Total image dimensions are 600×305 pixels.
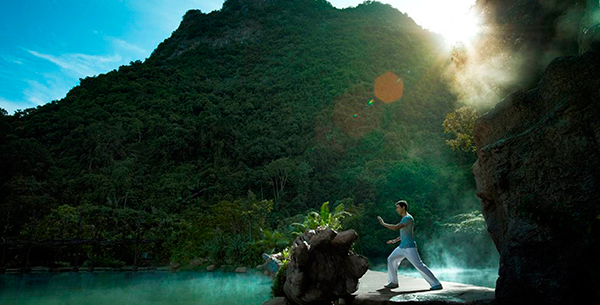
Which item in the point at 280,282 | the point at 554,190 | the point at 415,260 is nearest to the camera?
the point at 554,190

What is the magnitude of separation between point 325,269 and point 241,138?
51090 millimetres

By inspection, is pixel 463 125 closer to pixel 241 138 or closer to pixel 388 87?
pixel 241 138

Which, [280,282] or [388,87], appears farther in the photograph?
[388,87]

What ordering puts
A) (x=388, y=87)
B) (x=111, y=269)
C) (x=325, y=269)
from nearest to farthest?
(x=325, y=269) → (x=111, y=269) → (x=388, y=87)

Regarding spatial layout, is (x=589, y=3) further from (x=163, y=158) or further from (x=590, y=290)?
(x=163, y=158)

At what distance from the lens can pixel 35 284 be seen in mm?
16500

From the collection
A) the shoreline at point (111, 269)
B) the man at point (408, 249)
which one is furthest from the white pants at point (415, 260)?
the shoreline at point (111, 269)

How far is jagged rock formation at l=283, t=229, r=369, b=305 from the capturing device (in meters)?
5.83

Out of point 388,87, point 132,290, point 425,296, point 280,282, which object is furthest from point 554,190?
point 388,87

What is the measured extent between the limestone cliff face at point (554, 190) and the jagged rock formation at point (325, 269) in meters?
2.25

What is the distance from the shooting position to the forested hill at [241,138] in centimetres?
2969

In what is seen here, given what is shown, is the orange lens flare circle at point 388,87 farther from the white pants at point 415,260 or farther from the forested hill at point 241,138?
the white pants at point 415,260

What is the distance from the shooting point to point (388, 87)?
68.3m

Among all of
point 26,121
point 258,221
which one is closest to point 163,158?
point 26,121
